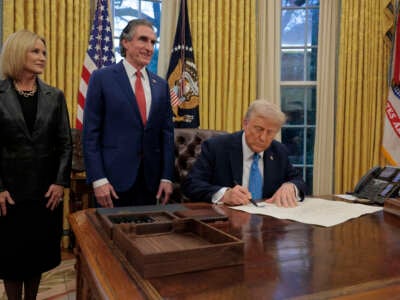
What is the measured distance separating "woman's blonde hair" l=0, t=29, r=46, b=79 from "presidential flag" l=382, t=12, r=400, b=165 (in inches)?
150

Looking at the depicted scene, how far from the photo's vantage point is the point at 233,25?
4574mm

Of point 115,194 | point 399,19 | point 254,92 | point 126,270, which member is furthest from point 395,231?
point 399,19

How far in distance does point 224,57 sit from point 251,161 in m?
2.52

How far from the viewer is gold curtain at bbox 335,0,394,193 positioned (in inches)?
180

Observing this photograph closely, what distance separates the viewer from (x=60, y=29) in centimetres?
402

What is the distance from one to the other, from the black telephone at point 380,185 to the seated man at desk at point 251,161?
319 millimetres

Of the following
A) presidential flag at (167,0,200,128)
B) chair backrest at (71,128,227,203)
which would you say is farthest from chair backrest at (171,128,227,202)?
presidential flag at (167,0,200,128)

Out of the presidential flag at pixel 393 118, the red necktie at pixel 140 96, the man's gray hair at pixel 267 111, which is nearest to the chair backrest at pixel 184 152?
the red necktie at pixel 140 96

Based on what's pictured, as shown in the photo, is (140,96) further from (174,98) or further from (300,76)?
(300,76)

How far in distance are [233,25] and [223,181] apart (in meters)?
2.79

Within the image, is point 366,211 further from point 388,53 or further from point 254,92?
point 388,53

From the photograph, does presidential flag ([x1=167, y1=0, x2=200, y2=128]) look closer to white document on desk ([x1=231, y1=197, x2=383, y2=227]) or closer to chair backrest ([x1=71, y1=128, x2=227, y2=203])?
chair backrest ([x1=71, y1=128, x2=227, y2=203])

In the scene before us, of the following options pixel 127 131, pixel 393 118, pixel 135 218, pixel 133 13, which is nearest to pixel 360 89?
pixel 393 118

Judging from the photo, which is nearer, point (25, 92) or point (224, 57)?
point (25, 92)
